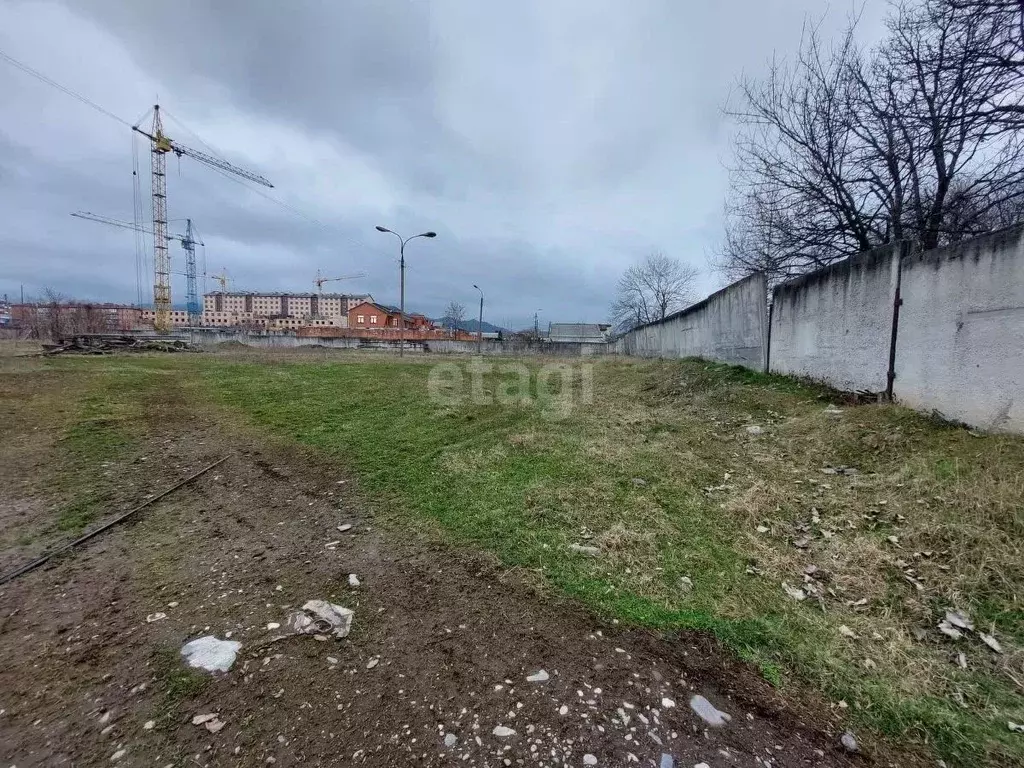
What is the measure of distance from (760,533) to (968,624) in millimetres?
1022

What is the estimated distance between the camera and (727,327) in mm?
9711

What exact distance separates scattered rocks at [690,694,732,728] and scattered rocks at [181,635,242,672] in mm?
1981

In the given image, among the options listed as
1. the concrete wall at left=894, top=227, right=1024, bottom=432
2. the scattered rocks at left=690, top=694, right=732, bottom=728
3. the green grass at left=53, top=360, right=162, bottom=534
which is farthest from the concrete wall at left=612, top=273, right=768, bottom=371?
the green grass at left=53, top=360, right=162, bottom=534

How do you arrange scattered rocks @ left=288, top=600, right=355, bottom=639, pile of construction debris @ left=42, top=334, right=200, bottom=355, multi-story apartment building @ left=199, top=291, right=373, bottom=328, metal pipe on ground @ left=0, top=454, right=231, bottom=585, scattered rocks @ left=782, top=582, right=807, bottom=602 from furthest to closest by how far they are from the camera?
multi-story apartment building @ left=199, top=291, right=373, bottom=328, pile of construction debris @ left=42, top=334, right=200, bottom=355, metal pipe on ground @ left=0, top=454, right=231, bottom=585, scattered rocks @ left=782, top=582, right=807, bottom=602, scattered rocks @ left=288, top=600, right=355, bottom=639

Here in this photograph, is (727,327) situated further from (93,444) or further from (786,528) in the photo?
(93,444)

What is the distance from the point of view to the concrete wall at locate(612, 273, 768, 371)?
26.1 ft

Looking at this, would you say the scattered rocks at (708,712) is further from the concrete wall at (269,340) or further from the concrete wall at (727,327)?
Result: the concrete wall at (269,340)

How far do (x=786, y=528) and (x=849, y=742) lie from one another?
5.26 feet

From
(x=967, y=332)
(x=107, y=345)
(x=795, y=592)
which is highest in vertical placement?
(x=967, y=332)

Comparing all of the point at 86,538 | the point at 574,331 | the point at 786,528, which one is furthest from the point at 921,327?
the point at 574,331

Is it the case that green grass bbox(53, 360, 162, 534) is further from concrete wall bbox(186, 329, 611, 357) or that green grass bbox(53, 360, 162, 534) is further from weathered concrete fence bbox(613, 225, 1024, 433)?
concrete wall bbox(186, 329, 611, 357)

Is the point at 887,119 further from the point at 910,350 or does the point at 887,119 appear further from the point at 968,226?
the point at 910,350

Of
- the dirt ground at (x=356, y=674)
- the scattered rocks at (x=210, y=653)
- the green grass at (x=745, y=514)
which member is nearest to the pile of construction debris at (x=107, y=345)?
the green grass at (x=745, y=514)

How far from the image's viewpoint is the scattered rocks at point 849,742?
1475 mm
